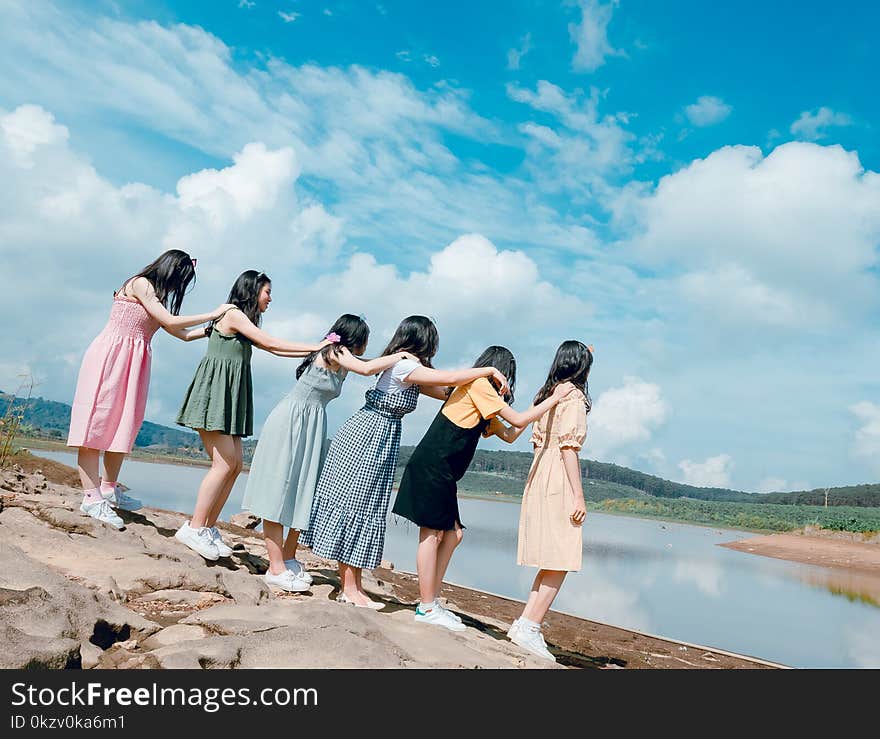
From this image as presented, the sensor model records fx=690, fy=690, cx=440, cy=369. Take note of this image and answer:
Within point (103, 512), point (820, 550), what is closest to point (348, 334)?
point (103, 512)

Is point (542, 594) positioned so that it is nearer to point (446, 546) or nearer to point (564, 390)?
point (446, 546)

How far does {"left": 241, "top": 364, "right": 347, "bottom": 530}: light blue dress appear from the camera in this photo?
441 cm

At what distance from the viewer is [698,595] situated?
8.68 metres

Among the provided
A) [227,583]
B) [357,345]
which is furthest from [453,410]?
[227,583]

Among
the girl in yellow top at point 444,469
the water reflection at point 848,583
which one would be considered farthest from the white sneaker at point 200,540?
the water reflection at point 848,583

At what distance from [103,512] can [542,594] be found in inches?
116

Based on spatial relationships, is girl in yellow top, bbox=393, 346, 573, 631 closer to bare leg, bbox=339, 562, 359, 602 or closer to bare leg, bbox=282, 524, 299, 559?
bare leg, bbox=339, 562, 359, 602

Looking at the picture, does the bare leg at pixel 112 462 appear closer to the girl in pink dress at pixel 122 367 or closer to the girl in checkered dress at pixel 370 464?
the girl in pink dress at pixel 122 367

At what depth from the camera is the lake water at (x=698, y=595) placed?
6133 mm

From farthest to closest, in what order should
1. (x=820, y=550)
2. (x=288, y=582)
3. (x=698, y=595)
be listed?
(x=820, y=550)
(x=698, y=595)
(x=288, y=582)

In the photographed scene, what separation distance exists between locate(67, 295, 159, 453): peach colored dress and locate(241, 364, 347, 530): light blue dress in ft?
3.43
